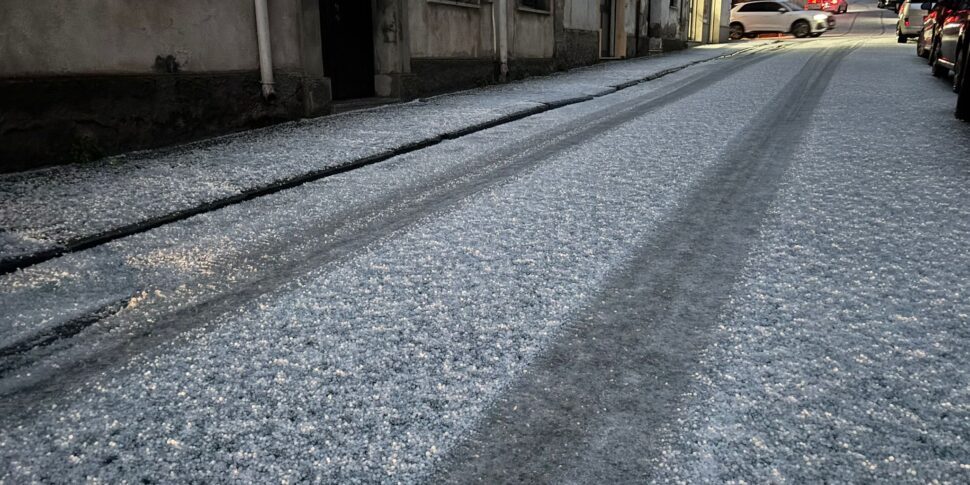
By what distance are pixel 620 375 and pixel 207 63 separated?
5215 mm

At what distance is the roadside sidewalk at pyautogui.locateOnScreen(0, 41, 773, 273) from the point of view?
293 centimetres

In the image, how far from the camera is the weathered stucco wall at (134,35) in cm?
418

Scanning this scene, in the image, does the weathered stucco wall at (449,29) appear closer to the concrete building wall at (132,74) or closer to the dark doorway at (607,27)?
the concrete building wall at (132,74)

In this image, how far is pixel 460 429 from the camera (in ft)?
4.52

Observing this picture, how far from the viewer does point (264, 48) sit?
594 cm

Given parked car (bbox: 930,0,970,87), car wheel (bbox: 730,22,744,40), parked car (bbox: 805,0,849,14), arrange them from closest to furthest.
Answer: parked car (bbox: 930,0,970,87), car wheel (bbox: 730,22,744,40), parked car (bbox: 805,0,849,14)

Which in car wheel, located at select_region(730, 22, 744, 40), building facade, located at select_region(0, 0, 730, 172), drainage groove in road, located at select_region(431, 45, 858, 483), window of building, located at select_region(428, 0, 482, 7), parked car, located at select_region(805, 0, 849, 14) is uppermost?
parked car, located at select_region(805, 0, 849, 14)

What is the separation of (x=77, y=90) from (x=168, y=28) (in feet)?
3.41

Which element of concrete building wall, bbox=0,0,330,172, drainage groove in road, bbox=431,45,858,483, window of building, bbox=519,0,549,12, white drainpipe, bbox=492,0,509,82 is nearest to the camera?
drainage groove in road, bbox=431,45,858,483

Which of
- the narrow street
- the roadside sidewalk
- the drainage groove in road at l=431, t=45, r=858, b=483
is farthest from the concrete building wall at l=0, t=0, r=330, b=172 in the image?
the drainage groove in road at l=431, t=45, r=858, b=483

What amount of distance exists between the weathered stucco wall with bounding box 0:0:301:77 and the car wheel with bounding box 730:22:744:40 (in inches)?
1017

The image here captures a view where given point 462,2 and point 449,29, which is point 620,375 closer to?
Result: point 449,29

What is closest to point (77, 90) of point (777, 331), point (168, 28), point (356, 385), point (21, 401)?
point (168, 28)

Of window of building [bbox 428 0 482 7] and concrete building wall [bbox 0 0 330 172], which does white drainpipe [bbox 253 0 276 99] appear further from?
window of building [bbox 428 0 482 7]
